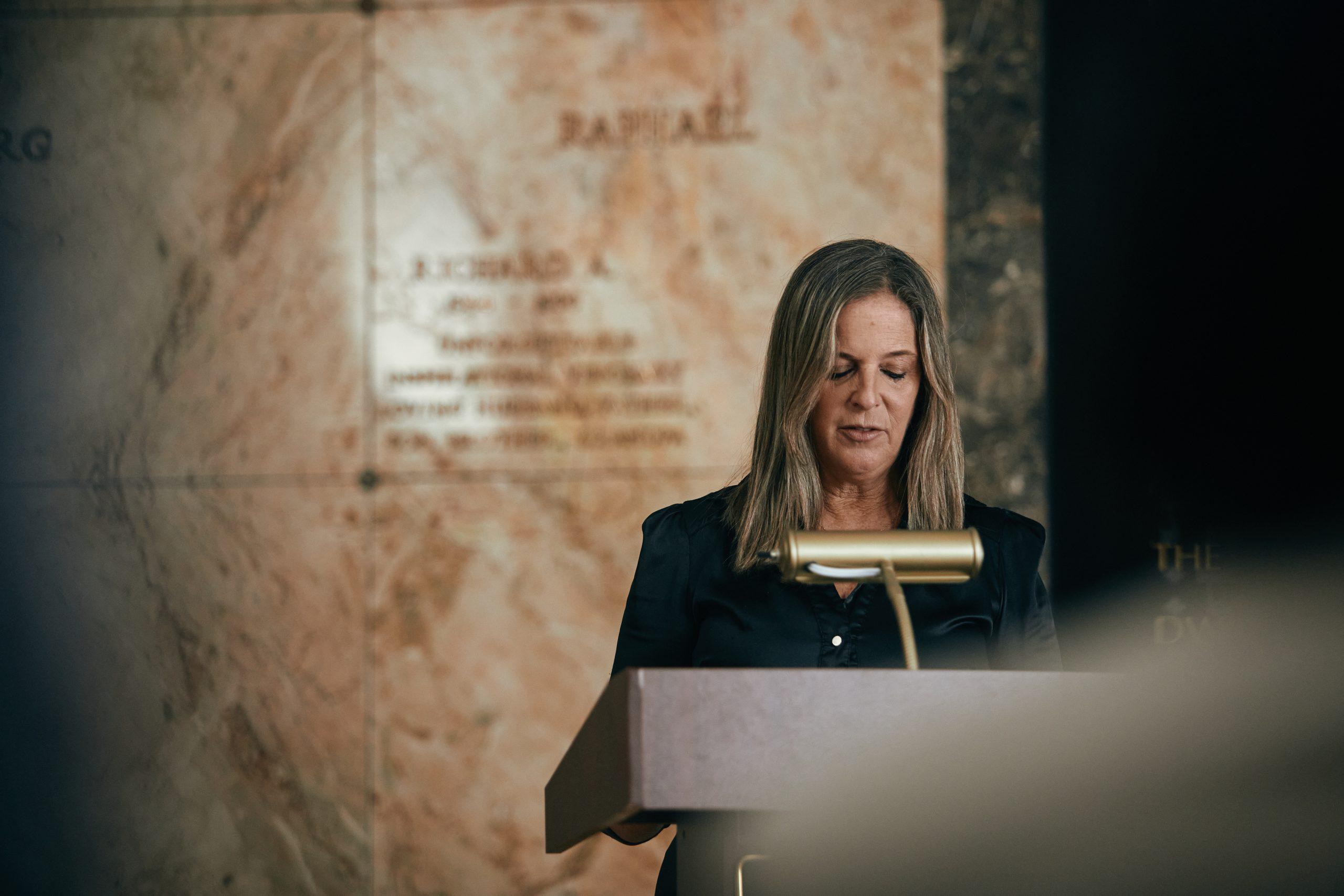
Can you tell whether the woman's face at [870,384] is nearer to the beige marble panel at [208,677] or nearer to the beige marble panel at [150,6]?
the beige marble panel at [208,677]

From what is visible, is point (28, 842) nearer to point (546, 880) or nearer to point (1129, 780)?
point (546, 880)

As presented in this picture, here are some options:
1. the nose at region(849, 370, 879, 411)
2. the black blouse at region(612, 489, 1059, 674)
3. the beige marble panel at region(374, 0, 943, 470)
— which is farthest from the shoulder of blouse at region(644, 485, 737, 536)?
the beige marble panel at region(374, 0, 943, 470)

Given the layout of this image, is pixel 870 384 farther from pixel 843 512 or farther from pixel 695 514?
pixel 695 514

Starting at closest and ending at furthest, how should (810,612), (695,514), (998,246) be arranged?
(810,612), (695,514), (998,246)

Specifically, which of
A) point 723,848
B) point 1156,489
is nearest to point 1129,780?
point 723,848

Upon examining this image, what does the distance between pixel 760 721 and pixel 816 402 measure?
0.93 m

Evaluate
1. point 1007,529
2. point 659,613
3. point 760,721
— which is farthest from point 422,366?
point 760,721

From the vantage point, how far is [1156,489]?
2533mm

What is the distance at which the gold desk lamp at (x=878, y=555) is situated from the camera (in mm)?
1192

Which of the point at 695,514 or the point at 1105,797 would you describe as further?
the point at 695,514

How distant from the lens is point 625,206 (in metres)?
3.43

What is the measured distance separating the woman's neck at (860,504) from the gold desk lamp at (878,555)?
0.67 meters

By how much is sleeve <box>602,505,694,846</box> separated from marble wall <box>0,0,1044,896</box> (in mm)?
1524

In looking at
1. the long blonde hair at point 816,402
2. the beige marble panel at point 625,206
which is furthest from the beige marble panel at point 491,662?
the long blonde hair at point 816,402
